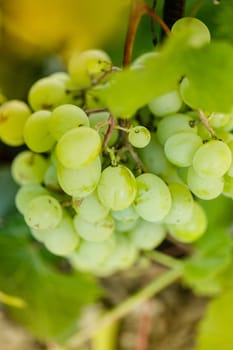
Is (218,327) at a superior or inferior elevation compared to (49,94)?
inferior

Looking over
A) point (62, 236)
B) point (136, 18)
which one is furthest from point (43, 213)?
point (136, 18)

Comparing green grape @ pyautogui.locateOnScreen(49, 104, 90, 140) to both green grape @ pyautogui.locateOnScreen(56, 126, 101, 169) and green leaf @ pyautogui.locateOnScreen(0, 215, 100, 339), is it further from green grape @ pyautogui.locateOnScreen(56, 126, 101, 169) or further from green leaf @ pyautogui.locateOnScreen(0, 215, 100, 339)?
green leaf @ pyautogui.locateOnScreen(0, 215, 100, 339)

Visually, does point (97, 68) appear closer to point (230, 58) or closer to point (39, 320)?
point (230, 58)

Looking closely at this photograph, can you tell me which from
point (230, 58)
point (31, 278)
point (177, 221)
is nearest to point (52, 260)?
point (31, 278)

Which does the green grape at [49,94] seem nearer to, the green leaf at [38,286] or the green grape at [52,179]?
the green grape at [52,179]

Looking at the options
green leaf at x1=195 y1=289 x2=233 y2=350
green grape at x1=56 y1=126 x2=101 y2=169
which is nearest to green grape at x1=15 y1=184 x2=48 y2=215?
green grape at x1=56 y1=126 x2=101 y2=169

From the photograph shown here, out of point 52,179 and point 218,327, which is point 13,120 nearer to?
point 52,179
